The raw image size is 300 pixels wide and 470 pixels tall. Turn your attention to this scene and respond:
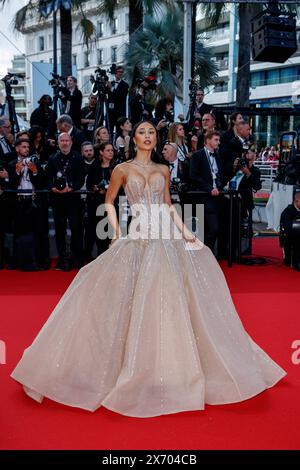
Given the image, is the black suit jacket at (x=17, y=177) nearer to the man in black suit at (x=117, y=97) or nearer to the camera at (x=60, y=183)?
the camera at (x=60, y=183)

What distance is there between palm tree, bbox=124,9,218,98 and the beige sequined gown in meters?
17.7

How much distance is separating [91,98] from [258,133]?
35325 mm

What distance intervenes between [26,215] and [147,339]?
4.21 meters

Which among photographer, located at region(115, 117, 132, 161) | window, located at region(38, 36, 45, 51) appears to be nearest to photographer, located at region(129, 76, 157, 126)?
photographer, located at region(115, 117, 132, 161)

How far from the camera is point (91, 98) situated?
9.36 m

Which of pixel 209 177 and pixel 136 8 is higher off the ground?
pixel 136 8

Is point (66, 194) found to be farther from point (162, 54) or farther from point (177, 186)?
point (162, 54)

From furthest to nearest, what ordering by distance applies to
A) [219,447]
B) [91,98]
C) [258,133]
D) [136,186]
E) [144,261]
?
[258,133]
[91,98]
[136,186]
[144,261]
[219,447]

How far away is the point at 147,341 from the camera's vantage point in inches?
119

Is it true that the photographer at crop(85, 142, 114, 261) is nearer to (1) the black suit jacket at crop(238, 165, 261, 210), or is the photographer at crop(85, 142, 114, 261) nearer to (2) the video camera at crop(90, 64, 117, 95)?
(1) the black suit jacket at crop(238, 165, 261, 210)

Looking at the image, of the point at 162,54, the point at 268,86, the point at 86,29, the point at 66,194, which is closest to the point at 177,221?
the point at 66,194
